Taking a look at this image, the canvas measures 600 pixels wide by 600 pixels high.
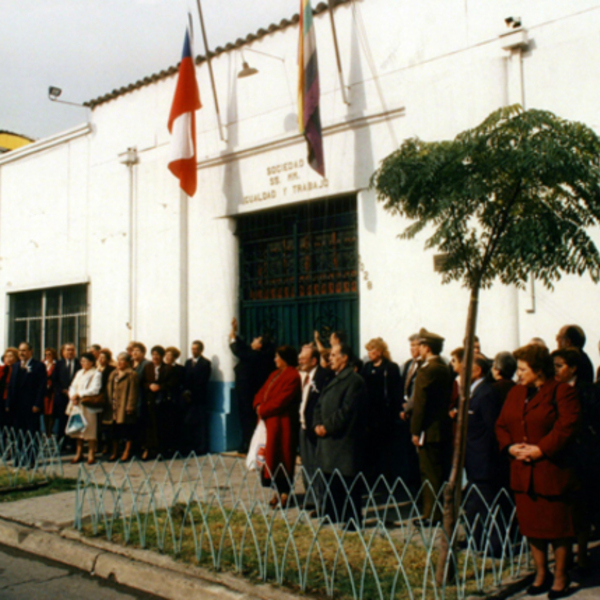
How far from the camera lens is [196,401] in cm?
1102

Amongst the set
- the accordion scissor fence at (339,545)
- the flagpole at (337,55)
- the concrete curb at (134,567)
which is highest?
the flagpole at (337,55)

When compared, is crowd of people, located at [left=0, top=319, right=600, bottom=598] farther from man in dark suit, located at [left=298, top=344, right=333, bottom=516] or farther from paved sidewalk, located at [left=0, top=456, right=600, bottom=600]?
paved sidewalk, located at [left=0, top=456, right=600, bottom=600]

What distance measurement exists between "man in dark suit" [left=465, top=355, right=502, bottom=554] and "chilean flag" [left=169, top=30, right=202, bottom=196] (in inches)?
272

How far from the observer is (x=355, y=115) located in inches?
386

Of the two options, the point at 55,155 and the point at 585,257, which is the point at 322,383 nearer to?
the point at 585,257

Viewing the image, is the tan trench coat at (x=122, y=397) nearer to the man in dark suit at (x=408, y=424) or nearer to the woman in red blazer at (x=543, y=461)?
the man in dark suit at (x=408, y=424)

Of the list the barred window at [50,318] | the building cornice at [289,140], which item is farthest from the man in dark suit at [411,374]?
the barred window at [50,318]

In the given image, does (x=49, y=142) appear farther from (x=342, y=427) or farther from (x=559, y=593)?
(x=559, y=593)

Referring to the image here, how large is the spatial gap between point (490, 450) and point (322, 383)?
2.00 m

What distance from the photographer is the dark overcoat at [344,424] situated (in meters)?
→ 6.59

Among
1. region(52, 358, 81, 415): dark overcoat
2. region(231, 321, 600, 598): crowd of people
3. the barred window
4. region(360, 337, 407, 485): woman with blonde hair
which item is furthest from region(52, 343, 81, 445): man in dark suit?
region(360, 337, 407, 485): woman with blonde hair

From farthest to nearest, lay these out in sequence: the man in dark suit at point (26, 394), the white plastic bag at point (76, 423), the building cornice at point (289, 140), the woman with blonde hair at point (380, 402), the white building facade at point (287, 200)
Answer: the man in dark suit at point (26, 394), the white plastic bag at point (76, 423), the building cornice at point (289, 140), the white building facade at point (287, 200), the woman with blonde hair at point (380, 402)

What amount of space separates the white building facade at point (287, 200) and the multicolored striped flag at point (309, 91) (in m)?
0.41

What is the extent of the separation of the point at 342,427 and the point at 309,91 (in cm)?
501
